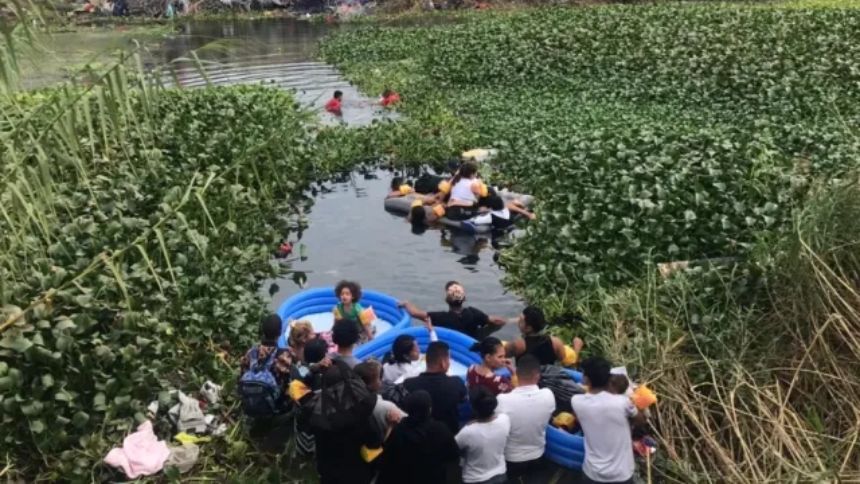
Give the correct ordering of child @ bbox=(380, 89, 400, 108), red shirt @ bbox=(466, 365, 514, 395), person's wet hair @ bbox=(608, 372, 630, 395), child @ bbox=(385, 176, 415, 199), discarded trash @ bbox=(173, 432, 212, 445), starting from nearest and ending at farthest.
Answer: person's wet hair @ bbox=(608, 372, 630, 395) → discarded trash @ bbox=(173, 432, 212, 445) → red shirt @ bbox=(466, 365, 514, 395) → child @ bbox=(385, 176, 415, 199) → child @ bbox=(380, 89, 400, 108)

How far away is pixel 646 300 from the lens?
26.1 feet

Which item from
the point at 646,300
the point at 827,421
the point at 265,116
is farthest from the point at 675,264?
the point at 265,116

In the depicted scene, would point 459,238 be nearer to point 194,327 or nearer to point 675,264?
point 675,264

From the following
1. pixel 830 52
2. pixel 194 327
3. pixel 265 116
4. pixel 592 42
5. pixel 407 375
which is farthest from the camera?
pixel 592 42

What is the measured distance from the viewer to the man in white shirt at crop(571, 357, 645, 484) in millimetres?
5852

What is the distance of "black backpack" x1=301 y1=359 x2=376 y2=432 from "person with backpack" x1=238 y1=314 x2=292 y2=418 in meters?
0.98

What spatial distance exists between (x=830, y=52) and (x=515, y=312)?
43.3ft

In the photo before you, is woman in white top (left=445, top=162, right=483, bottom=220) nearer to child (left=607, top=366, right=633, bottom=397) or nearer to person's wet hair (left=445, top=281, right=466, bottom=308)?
person's wet hair (left=445, top=281, right=466, bottom=308)

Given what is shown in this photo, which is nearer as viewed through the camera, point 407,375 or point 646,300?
point 407,375

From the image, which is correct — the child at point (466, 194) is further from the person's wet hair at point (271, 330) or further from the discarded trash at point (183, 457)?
the discarded trash at point (183, 457)

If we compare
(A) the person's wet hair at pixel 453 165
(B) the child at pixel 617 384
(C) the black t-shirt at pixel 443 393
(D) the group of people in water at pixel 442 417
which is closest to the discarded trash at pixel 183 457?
(D) the group of people in water at pixel 442 417

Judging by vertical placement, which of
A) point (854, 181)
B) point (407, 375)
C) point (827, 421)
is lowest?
point (407, 375)

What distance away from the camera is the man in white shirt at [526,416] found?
6.13 metres

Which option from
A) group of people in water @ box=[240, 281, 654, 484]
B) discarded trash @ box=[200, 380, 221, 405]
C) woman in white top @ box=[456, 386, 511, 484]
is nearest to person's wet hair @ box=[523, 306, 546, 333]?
group of people in water @ box=[240, 281, 654, 484]
